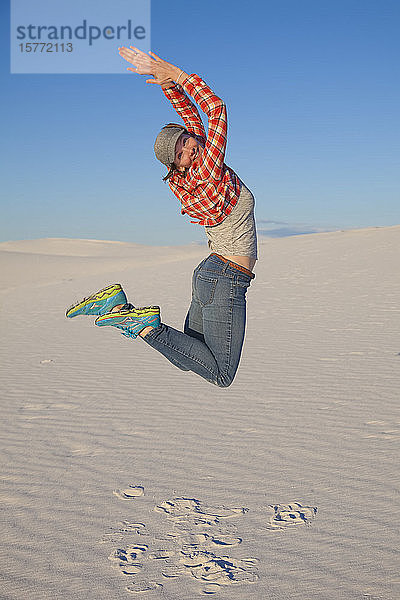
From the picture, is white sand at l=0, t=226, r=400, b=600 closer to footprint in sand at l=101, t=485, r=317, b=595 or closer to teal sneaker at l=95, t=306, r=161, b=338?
footprint in sand at l=101, t=485, r=317, b=595

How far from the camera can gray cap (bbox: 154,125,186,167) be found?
333 cm

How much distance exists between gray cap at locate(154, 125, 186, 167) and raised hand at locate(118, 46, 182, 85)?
394 mm

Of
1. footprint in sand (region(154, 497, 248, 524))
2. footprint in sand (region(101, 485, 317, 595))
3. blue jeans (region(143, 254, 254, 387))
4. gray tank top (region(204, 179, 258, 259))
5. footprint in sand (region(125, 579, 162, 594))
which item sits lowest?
footprint in sand (region(125, 579, 162, 594))

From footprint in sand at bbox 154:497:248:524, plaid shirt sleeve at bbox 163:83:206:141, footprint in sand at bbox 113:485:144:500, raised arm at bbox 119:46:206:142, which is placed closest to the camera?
raised arm at bbox 119:46:206:142

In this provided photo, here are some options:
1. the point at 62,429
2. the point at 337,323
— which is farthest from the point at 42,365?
the point at 337,323

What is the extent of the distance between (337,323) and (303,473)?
810 cm

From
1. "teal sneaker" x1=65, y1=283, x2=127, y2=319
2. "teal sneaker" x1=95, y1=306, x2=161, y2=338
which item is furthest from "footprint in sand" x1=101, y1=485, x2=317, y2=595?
"teal sneaker" x1=65, y1=283, x2=127, y2=319

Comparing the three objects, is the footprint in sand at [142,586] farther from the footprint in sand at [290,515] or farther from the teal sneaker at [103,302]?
the teal sneaker at [103,302]

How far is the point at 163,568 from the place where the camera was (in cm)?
391

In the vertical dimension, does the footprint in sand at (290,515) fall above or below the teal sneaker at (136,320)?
below

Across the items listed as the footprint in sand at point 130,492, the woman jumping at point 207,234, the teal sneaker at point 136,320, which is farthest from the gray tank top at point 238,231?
the footprint in sand at point 130,492

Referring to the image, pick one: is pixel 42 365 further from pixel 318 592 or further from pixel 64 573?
pixel 318 592

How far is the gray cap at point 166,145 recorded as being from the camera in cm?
333

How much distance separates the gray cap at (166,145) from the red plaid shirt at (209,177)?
0.12 m
